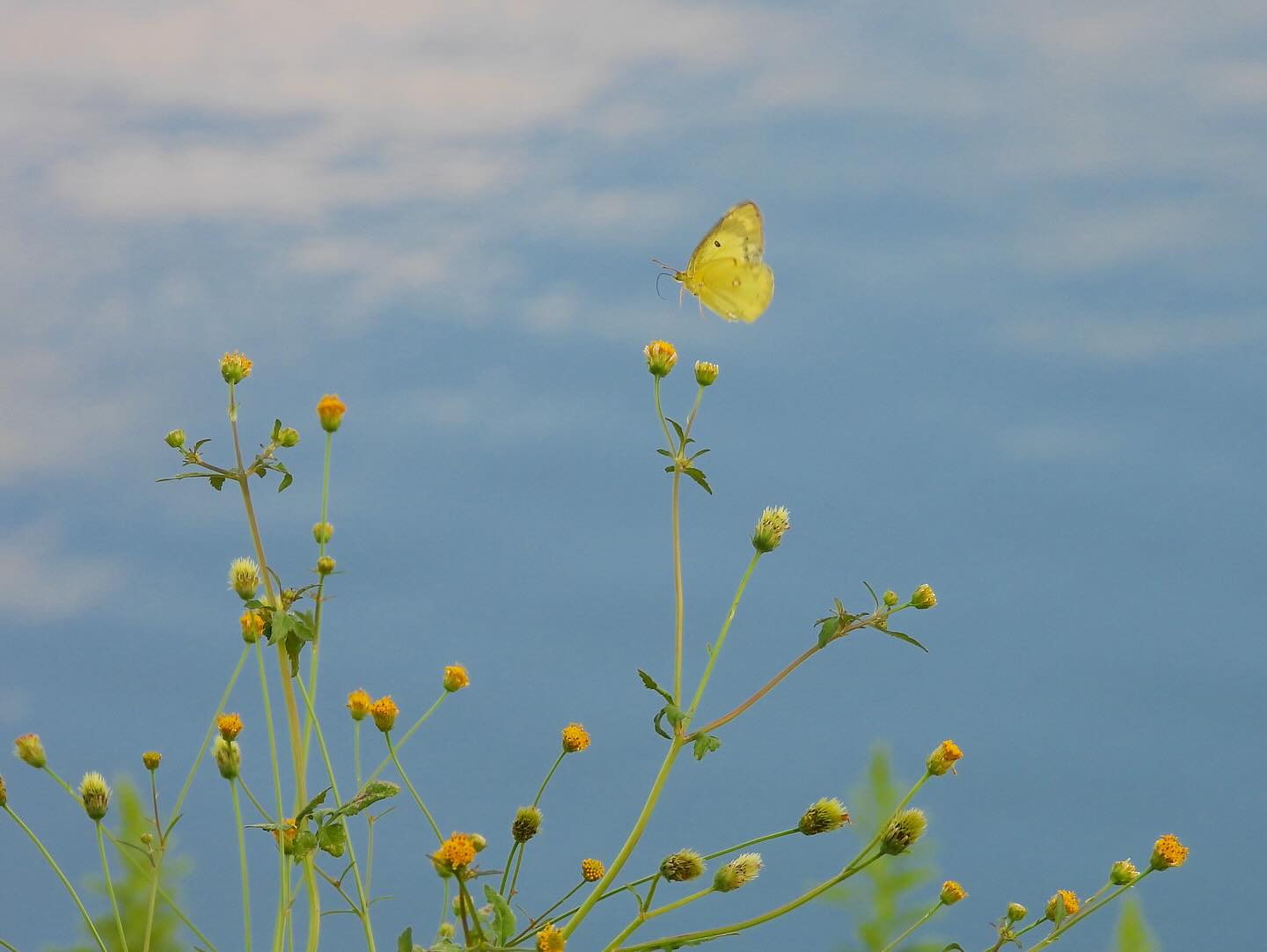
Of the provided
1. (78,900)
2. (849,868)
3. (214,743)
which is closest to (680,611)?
(849,868)

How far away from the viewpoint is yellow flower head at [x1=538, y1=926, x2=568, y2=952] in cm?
254

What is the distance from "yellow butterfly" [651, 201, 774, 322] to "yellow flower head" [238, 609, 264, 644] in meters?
1.63

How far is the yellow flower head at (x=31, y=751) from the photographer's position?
2.96 metres

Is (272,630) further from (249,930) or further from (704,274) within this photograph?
(704,274)

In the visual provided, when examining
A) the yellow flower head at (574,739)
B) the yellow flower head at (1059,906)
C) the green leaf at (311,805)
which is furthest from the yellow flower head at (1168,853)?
the green leaf at (311,805)

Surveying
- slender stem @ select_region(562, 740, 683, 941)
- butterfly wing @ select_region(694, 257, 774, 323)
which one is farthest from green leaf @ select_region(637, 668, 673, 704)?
butterfly wing @ select_region(694, 257, 774, 323)

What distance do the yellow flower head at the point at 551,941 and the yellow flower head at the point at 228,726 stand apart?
893 millimetres

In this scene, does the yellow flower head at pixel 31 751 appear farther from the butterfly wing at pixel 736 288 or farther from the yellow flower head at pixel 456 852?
the butterfly wing at pixel 736 288

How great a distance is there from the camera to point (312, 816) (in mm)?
2787

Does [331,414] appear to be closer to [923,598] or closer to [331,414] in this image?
[331,414]

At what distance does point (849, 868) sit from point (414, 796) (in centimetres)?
92

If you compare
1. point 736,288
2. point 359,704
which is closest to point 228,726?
point 359,704

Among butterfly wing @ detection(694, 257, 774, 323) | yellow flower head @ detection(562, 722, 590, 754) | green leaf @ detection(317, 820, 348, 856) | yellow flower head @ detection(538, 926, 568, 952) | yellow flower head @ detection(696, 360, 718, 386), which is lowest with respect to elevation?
yellow flower head @ detection(538, 926, 568, 952)

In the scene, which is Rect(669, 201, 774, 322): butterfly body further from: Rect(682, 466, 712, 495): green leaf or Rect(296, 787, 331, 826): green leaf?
Rect(296, 787, 331, 826): green leaf
